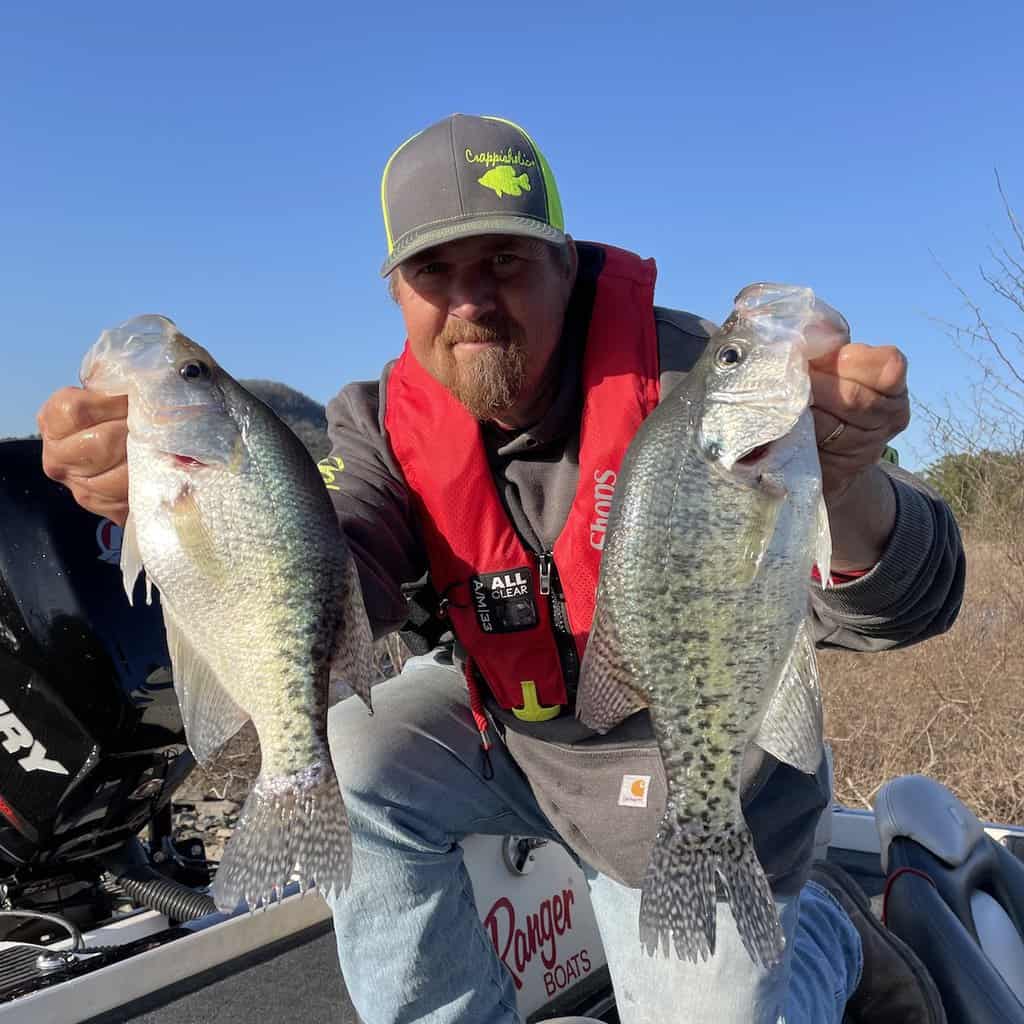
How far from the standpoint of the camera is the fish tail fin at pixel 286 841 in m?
2.20

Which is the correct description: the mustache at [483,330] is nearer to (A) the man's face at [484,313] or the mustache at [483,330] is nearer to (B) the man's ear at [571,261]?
(A) the man's face at [484,313]

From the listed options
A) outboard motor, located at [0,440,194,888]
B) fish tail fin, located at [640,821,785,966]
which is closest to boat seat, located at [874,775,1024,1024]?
fish tail fin, located at [640,821,785,966]

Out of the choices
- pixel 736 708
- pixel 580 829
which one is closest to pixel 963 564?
pixel 736 708

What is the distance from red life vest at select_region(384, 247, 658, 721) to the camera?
3.12m

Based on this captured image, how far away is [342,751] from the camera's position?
3102mm

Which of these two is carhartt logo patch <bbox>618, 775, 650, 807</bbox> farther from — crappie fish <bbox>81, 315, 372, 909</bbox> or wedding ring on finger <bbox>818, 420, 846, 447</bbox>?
wedding ring on finger <bbox>818, 420, 846, 447</bbox>

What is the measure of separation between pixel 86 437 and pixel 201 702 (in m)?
0.72

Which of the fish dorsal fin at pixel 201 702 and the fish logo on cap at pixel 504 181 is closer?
the fish dorsal fin at pixel 201 702

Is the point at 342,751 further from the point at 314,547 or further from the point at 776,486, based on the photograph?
the point at 776,486

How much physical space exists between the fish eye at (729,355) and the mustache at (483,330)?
958 mm

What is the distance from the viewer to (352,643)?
7.79ft

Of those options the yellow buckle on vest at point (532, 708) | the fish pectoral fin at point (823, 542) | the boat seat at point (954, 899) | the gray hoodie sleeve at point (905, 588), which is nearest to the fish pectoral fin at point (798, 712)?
the fish pectoral fin at point (823, 542)

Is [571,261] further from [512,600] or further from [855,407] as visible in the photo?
[855,407]

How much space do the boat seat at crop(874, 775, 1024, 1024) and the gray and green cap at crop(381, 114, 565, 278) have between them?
2.91 m
